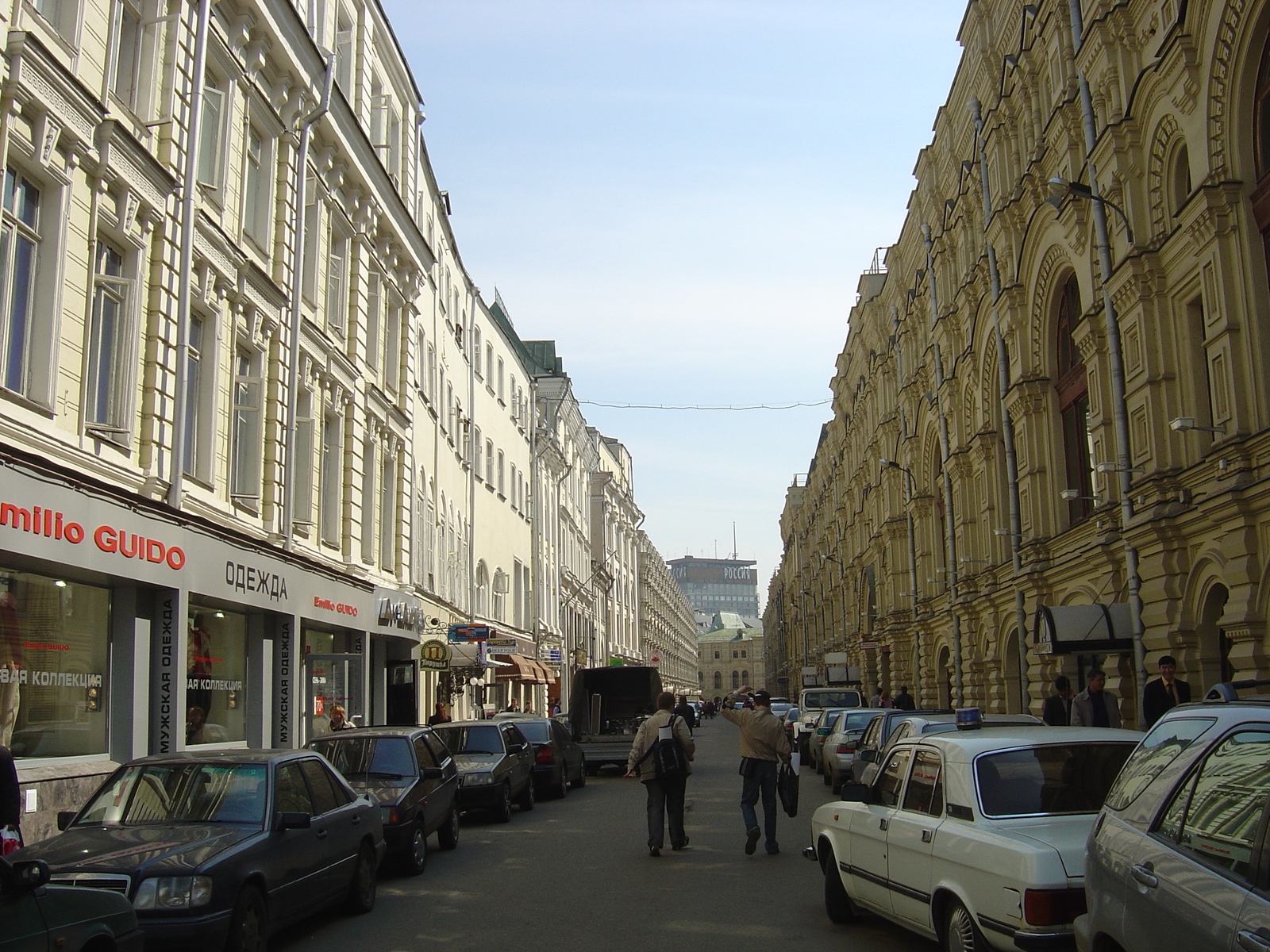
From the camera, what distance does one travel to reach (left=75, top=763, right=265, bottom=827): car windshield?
893 centimetres

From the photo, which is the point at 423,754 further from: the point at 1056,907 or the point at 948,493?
the point at 948,493

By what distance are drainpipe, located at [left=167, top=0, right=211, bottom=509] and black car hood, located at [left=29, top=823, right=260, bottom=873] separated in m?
7.15

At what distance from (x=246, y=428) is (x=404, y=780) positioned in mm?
8341

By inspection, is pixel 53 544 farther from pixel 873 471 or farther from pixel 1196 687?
pixel 873 471

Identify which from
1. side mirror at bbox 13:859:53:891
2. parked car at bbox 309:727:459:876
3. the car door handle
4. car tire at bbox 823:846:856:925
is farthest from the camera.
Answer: parked car at bbox 309:727:459:876

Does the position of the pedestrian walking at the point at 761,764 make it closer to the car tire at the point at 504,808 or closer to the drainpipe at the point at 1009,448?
the car tire at the point at 504,808

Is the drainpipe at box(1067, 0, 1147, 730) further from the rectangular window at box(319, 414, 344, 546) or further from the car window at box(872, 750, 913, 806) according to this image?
the rectangular window at box(319, 414, 344, 546)

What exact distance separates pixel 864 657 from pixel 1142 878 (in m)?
49.6

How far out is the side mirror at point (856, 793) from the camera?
28.8 ft

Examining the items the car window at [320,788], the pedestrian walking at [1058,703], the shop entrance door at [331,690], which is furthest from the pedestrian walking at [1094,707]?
the shop entrance door at [331,690]

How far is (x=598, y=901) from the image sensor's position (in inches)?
414

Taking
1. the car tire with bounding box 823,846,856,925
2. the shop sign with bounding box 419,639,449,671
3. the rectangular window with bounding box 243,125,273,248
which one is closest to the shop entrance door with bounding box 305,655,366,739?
the shop sign with bounding box 419,639,449,671

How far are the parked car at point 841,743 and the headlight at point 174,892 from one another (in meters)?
14.1

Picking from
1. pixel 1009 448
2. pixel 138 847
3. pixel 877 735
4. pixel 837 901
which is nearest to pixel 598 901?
pixel 837 901
